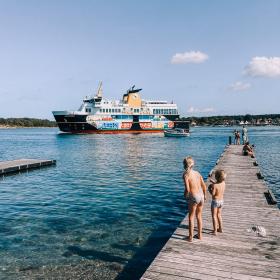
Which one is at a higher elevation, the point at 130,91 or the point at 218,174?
the point at 130,91

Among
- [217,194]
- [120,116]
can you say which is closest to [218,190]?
[217,194]

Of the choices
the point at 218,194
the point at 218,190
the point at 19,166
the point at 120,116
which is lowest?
the point at 19,166

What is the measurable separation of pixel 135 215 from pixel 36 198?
6.55 metres

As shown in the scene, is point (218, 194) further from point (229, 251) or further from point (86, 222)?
point (86, 222)

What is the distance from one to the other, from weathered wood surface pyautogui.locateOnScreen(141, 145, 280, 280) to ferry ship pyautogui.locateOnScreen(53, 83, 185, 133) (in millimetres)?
84330

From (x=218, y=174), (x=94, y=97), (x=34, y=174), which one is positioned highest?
(x=94, y=97)

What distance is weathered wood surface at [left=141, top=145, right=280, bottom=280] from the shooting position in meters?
6.44

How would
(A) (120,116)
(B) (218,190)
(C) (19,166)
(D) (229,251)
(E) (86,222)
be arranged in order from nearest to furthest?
(D) (229,251), (B) (218,190), (E) (86,222), (C) (19,166), (A) (120,116)

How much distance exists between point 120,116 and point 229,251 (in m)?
91.3

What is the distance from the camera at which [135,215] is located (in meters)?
13.8

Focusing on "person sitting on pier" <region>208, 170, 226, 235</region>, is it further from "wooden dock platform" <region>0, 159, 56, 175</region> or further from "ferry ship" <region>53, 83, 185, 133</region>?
"ferry ship" <region>53, 83, 185, 133</region>

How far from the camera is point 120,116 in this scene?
9794 cm

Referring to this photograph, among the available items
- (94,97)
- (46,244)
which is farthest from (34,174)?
(94,97)

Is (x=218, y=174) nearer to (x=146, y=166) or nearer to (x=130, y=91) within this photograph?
(x=146, y=166)
